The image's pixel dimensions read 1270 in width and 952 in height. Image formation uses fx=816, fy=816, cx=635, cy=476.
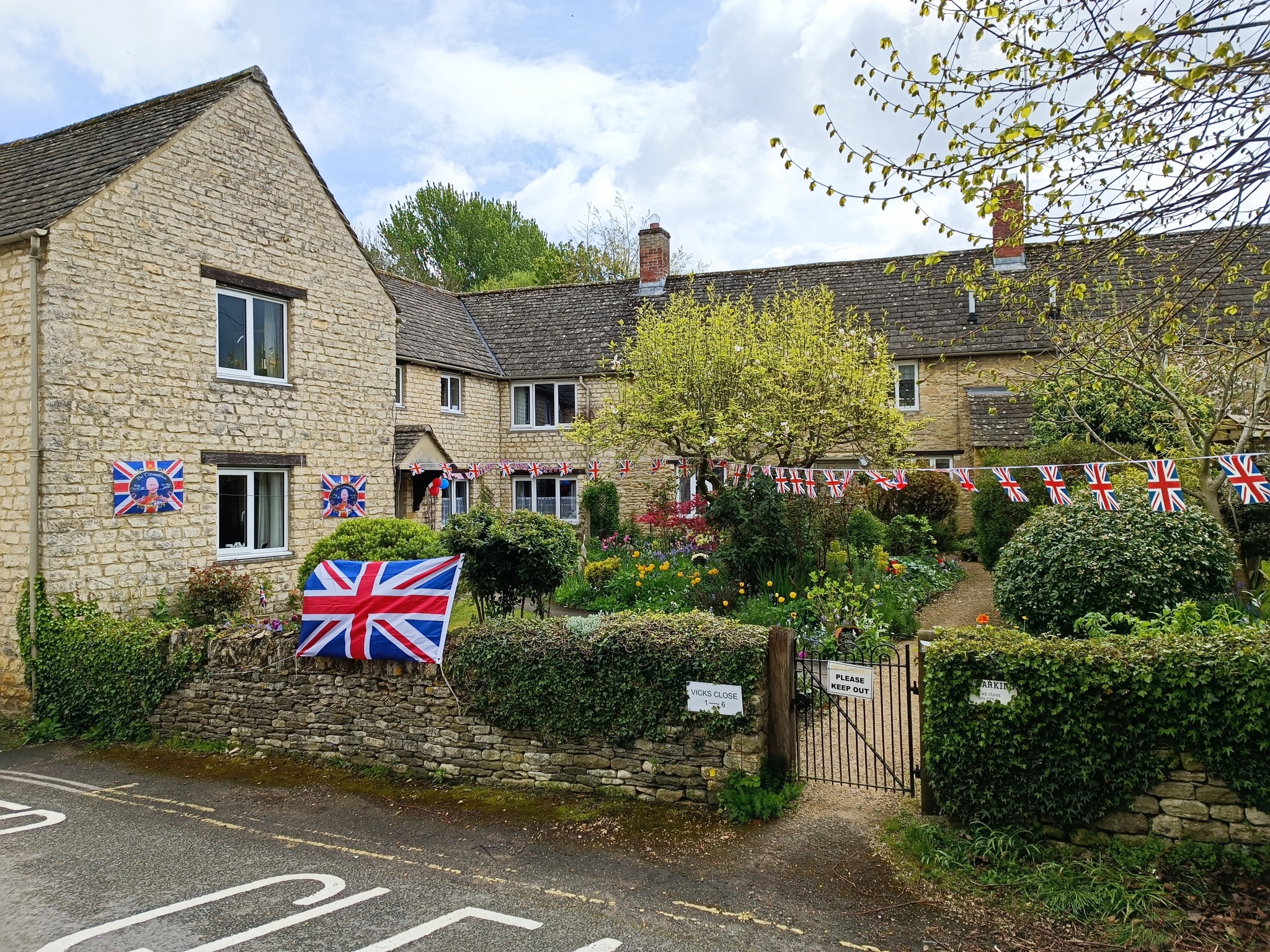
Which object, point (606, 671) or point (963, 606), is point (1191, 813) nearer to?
point (606, 671)

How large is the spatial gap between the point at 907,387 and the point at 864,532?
7.56 m

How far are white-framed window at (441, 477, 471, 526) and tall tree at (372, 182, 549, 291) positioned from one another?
83.8 feet

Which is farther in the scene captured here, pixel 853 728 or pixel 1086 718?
pixel 853 728

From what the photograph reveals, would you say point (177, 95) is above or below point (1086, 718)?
Result: above

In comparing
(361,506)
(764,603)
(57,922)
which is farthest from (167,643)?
(764,603)

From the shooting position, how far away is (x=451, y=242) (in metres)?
46.4

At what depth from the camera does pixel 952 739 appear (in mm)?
6410

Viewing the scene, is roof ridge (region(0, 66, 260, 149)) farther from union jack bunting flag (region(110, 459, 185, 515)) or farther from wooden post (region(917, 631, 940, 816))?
wooden post (region(917, 631, 940, 816))

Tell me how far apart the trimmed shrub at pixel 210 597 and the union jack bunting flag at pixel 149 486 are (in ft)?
3.58

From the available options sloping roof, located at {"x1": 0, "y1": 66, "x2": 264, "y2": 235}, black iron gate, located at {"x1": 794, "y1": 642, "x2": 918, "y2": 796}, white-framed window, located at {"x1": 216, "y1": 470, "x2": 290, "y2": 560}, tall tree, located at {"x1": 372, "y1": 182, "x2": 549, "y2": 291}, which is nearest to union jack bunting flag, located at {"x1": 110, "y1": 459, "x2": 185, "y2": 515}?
white-framed window, located at {"x1": 216, "y1": 470, "x2": 290, "y2": 560}

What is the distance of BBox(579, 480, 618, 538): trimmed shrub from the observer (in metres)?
23.1

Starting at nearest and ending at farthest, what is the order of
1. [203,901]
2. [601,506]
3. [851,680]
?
[203,901]
[851,680]
[601,506]

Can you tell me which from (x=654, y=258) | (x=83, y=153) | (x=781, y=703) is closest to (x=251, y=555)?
(x=83, y=153)

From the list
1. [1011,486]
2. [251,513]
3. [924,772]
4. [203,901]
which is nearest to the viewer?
[203,901]
